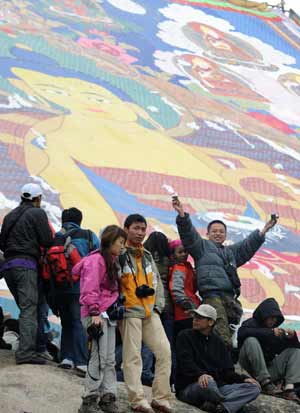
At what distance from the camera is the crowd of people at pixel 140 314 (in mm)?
6898

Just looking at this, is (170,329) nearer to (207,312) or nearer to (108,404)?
(207,312)

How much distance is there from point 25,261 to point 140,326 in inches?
52.1

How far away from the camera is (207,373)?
750 cm

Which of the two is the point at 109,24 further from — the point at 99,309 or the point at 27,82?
the point at 99,309

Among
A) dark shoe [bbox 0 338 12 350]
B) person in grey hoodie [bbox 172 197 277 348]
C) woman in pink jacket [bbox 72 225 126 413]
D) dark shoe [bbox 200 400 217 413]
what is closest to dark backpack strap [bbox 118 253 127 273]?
woman in pink jacket [bbox 72 225 126 413]

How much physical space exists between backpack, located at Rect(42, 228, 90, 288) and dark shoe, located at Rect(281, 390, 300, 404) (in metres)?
2.05

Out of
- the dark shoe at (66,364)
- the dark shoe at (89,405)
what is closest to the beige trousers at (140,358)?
the dark shoe at (89,405)

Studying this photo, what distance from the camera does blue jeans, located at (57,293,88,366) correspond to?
8109 mm

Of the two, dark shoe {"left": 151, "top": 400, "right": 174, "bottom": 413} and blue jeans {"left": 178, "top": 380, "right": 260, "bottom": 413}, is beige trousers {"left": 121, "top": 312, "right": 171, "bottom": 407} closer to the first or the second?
dark shoe {"left": 151, "top": 400, "right": 174, "bottom": 413}

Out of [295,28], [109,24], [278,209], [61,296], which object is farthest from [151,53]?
[61,296]

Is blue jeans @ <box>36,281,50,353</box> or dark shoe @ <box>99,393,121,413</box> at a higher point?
dark shoe @ <box>99,393,121,413</box>

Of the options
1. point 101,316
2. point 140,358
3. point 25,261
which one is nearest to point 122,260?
point 101,316

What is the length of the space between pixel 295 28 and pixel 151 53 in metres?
4.84

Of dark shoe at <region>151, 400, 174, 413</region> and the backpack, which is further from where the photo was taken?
the backpack
